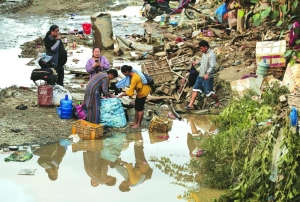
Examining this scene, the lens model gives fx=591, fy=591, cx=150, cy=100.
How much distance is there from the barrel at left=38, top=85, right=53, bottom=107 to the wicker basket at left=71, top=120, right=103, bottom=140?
1412mm

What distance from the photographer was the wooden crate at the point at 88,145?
967 cm

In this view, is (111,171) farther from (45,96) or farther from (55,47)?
(55,47)

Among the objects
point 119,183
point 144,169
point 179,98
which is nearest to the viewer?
point 119,183

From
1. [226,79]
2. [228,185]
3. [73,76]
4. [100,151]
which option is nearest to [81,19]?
[73,76]

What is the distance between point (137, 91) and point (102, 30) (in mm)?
7475

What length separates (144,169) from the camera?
9.08 meters

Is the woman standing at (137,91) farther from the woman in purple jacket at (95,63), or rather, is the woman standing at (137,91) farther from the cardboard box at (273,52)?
the cardboard box at (273,52)

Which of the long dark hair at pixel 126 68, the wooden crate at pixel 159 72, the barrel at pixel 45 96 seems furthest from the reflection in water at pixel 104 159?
the wooden crate at pixel 159 72

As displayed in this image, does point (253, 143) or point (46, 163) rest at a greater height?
point (253, 143)

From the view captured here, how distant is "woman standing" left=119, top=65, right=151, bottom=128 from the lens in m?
10.2

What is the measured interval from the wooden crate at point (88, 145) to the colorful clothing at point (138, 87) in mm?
993

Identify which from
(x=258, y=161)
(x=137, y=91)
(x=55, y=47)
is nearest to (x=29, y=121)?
(x=55, y=47)

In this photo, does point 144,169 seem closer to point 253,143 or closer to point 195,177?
point 195,177

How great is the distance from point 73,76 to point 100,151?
508 centimetres
